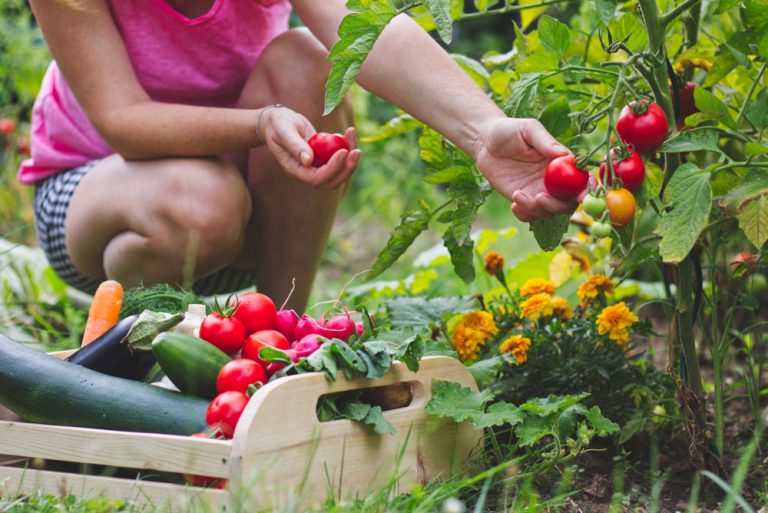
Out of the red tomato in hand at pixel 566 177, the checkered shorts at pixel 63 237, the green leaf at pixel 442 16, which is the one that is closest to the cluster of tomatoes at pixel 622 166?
the red tomato in hand at pixel 566 177

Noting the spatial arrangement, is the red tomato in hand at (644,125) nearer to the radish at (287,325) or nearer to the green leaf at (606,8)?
the green leaf at (606,8)

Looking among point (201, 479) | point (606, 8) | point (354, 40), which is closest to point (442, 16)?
point (354, 40)

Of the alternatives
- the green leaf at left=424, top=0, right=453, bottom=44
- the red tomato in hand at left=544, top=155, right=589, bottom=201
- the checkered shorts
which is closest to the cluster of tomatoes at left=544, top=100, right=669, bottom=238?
the red tomato in hand at left=544, top=155, right=589, bottom=201

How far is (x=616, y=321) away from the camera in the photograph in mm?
1716

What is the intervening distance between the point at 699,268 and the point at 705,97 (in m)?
0.30

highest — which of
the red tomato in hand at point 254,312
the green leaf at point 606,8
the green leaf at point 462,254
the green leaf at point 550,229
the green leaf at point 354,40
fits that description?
the green leaf at point 606,8

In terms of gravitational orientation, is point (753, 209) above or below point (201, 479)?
above

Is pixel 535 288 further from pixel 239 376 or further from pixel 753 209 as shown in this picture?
pixel 239 376

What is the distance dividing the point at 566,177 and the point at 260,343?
1.78 ft

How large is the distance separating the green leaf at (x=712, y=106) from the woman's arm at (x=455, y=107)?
0.22 m

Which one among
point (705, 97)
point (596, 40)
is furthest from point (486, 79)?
point (705, 97)

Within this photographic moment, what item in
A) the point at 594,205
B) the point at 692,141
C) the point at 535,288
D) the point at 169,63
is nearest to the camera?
the point at 594,205

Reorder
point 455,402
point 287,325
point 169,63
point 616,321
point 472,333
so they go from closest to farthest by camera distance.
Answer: point 455,402, point 287,325, point 616,321, point 472,333, point 169,63

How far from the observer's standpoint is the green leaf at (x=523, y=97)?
149 centimetres
